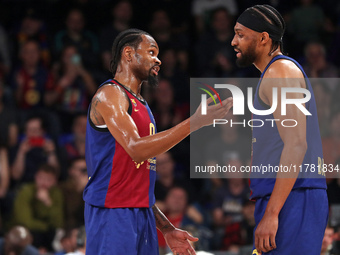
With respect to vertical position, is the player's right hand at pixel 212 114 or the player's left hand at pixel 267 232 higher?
the player's right hand at pixel 212 114

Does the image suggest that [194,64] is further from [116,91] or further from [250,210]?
[116,91]

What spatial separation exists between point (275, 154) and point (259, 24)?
95cm

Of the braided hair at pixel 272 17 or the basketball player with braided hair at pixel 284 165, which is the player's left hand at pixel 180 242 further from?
the braided hair at pixel 272 17

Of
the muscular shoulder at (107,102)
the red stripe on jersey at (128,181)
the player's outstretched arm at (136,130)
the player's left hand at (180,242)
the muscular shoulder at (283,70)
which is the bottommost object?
the player's left hand at (180,242)

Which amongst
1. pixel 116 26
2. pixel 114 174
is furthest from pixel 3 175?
pixel 114 174

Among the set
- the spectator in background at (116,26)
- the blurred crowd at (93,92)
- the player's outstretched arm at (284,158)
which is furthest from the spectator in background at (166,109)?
the player's outstretched arm at (284,158)

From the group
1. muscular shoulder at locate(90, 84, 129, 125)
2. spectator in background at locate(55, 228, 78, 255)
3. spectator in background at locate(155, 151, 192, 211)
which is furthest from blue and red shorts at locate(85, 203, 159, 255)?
spectator in background at locate(155, 151, 192, 211)

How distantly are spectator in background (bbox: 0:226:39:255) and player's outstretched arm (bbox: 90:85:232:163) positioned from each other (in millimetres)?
3571

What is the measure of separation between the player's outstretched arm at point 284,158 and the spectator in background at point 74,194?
4.70 meters

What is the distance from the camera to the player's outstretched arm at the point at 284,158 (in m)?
3.88

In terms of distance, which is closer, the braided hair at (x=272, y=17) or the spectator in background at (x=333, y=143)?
the braided hair at (x=272, y=17)

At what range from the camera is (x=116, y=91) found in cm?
443

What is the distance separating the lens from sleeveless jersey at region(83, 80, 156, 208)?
4.33m

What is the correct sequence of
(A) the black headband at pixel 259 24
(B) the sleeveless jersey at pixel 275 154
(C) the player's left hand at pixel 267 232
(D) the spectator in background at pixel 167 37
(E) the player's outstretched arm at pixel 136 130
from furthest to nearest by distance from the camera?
1. (D) the spectator in background at pixel 167 37
2. (A) the black headband at pixel 259 24
3. (E) the player's outstretched arm at pixel 136 130
4. (B) the sleeveless jersey at pixel 275 154
5. (C) the player's left hand at pixel 267 232
